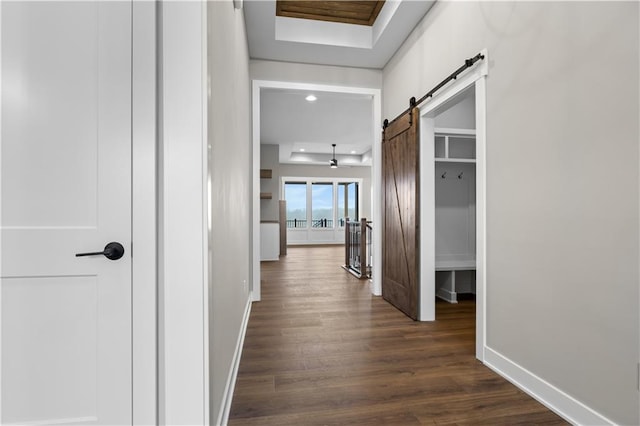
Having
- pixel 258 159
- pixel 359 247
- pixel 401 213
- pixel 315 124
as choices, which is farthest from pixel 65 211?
pixel 315 124

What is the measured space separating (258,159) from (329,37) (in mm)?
1579

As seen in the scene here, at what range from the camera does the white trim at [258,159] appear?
12.1 ft

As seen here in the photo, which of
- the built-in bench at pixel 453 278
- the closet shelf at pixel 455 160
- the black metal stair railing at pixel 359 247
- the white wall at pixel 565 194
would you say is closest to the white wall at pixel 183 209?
the white wall at pixel 565 194

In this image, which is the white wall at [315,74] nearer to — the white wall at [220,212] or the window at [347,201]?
the white wall at [220,212]

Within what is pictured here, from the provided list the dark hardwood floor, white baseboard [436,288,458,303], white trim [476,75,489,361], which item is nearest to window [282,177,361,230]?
white baseboard [436,288,458,303]

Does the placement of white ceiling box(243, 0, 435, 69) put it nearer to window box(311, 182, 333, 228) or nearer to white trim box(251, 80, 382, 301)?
white trim box(251, 80, 382, 301)

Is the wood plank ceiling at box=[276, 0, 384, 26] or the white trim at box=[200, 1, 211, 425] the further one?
the wood plank ceiling at box=[276, 0, 384, 26]

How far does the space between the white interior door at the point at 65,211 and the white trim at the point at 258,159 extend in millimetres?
2456

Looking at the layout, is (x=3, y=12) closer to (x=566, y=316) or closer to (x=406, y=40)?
(x=566, y=316)

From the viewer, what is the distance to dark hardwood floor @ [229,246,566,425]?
1571mm

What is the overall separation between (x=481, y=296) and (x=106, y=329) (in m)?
2.17

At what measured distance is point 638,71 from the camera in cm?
125

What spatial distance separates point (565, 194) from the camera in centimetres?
156

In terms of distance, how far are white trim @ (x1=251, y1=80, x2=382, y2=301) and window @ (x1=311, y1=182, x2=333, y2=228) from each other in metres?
6.65
